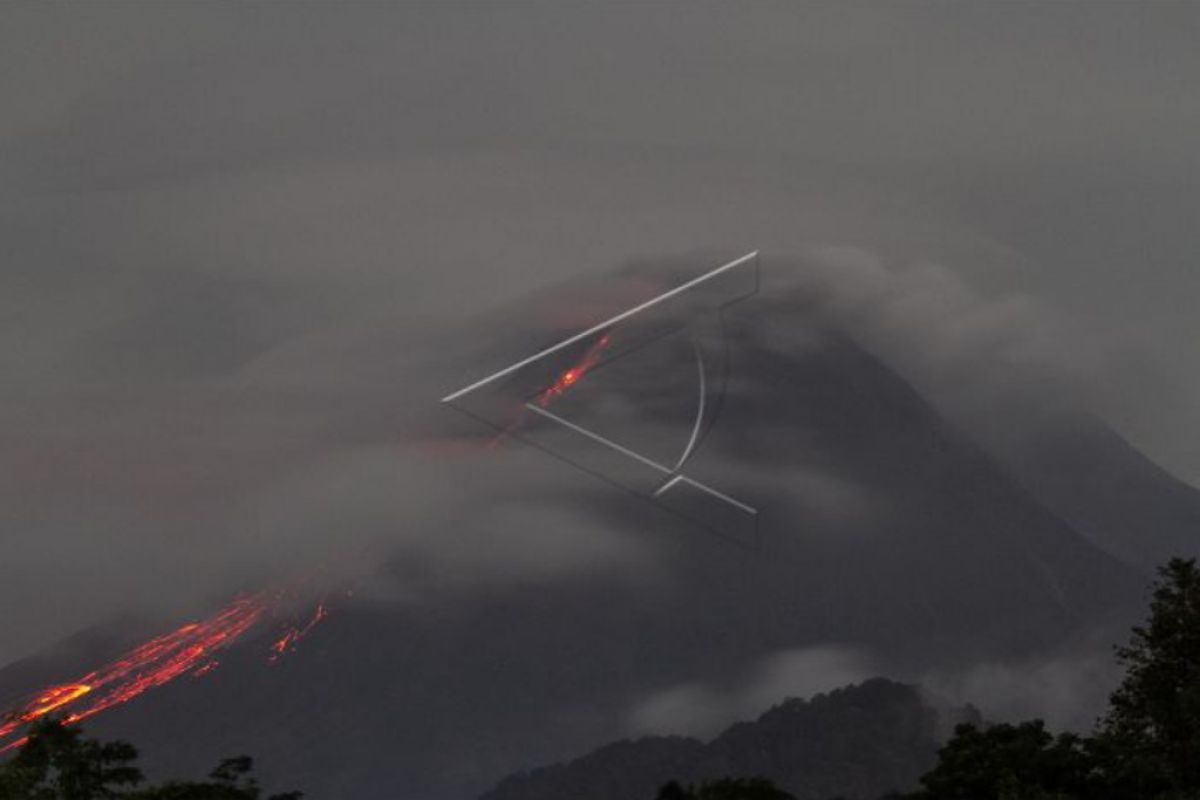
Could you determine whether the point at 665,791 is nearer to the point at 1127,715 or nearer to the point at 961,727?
the point at 961,727

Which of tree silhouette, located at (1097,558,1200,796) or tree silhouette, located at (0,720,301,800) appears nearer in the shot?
tree silhouette, located at (0,720,301,800)

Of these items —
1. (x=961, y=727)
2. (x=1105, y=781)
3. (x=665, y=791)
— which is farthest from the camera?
(x=665, y=791)

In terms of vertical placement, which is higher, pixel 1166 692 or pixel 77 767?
pixel 77 767

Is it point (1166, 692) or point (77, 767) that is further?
point (1166, 692)

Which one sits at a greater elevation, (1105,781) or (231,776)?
(231,776)

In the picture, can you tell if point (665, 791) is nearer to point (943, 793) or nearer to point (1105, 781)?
point (943, 793)

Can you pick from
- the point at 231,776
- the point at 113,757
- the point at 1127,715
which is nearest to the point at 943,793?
the point at 1127,715

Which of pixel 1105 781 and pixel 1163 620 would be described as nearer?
pixel 1105 781

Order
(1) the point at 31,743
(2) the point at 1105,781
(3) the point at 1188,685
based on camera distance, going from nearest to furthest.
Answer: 1. (1) the point at 31,743
2. (2) the point at 1105,781
3. (3) the point at 1188,685

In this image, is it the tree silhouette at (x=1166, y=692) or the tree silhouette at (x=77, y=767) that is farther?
the tree silhouette at (x=1166, y=692)

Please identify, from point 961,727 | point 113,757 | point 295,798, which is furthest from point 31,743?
point 961,727
